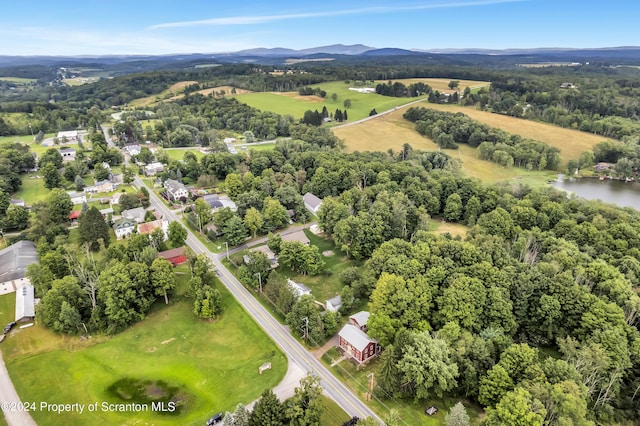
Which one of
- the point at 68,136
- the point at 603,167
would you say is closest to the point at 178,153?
the point at 68,136

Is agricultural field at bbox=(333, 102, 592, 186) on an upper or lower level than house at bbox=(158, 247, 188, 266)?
upper

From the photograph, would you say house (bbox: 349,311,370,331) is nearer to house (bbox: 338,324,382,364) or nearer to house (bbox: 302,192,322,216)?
house (bbox: 338,324,382,364)

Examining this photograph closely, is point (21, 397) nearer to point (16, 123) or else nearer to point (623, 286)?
point (623, 286)

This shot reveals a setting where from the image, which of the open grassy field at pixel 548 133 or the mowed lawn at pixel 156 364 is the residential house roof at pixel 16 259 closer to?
the mowed lawn at pixel 156 364

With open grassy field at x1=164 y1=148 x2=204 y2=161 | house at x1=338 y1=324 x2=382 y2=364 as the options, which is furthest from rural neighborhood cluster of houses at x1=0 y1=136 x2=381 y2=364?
open grassy field at x1=164 y1=148 x2=204 y2=161

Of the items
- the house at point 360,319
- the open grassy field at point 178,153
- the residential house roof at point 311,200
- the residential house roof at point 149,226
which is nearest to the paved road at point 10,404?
the residential house roof at point 149,226

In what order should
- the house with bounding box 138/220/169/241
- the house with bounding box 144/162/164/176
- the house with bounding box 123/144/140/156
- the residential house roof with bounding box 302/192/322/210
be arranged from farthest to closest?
1. the house with bounding box 123/144/140/156
2. the house with bounding box 144/162/164/176
3. the residential house roof with bounding box 302/192/322/210
4. the house with bounding box 138/220/169/241
